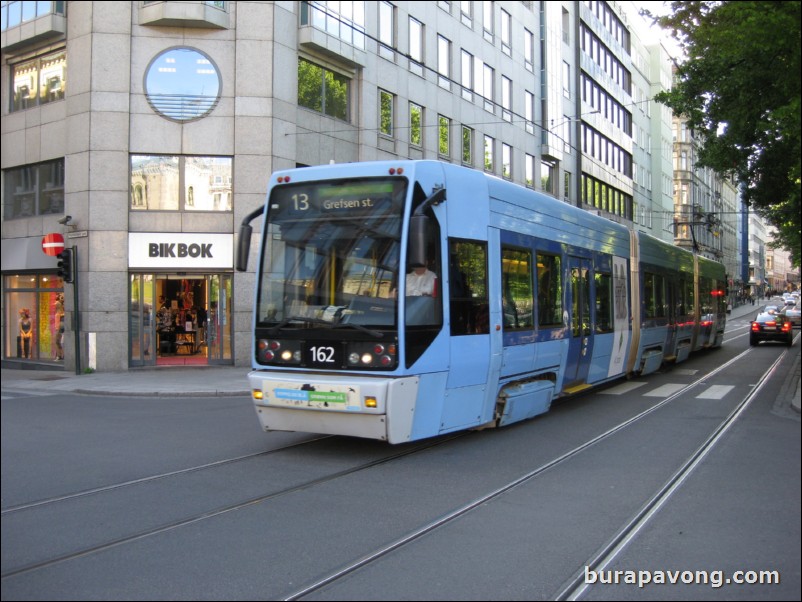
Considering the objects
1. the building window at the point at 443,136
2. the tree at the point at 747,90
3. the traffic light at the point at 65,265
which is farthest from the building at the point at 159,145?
the tree at the point at 747,90

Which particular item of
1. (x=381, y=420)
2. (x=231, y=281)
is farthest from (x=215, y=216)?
(x=381, y=420)

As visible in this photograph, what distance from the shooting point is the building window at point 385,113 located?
24984 millimetres

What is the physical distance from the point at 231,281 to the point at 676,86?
13475 mm

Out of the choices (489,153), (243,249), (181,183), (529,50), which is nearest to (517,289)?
(243,249)

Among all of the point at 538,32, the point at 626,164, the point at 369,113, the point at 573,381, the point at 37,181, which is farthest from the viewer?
the point at 626,164

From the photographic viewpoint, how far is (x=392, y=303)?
7.41m

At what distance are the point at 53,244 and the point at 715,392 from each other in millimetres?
17504

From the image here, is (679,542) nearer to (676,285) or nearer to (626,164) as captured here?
(676,285)

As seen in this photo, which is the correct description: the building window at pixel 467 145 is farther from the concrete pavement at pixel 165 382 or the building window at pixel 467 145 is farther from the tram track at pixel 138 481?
the tram track at pixel 138 481

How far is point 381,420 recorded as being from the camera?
728 cm

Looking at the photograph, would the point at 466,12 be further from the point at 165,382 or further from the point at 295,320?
the point at 295,320

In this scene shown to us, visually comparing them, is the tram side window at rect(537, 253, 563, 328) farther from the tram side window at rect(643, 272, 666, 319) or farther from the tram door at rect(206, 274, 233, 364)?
the tram door at rect(206, 274, 233, 364)

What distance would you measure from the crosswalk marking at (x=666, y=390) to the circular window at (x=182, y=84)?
569 inches

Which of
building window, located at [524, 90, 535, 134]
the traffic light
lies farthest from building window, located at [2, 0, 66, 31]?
building window, located at [524, 90, 535, 134]
